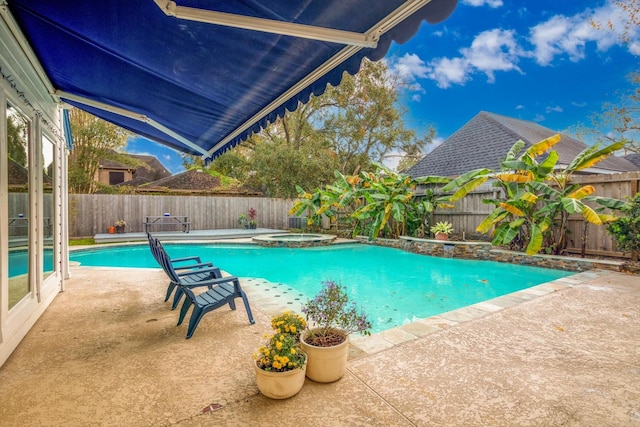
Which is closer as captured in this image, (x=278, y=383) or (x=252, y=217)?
(x=278, y=383)

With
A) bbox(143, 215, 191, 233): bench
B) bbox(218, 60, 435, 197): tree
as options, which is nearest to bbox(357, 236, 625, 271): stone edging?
bbox(218, 60, 435, 197): tree

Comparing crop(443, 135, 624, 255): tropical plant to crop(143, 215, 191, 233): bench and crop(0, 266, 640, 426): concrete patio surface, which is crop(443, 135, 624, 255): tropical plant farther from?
crop(143, 215, 191, 233): bench

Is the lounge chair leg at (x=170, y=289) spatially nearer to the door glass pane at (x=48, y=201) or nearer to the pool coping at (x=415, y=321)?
the pool coping at (x=415, y=321)

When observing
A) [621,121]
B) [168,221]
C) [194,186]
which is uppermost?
[621,121]

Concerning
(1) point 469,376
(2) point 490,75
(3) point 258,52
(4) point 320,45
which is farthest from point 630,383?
(2) point 490,75

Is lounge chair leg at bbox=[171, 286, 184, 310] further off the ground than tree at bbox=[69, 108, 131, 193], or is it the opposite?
tree at bbox=[69, 108, 131, 193]

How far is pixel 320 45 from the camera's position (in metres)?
2.06

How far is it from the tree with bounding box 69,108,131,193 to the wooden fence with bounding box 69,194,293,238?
4.90 meters

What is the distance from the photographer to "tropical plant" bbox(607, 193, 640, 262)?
5965 mm

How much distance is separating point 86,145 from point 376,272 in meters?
17.1

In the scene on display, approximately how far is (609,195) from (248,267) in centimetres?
830

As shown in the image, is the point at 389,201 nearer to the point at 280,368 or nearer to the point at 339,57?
the point at 339,57

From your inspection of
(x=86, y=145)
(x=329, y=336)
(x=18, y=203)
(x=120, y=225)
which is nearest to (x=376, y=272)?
(x=329, y=336)

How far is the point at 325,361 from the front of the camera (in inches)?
85.4
